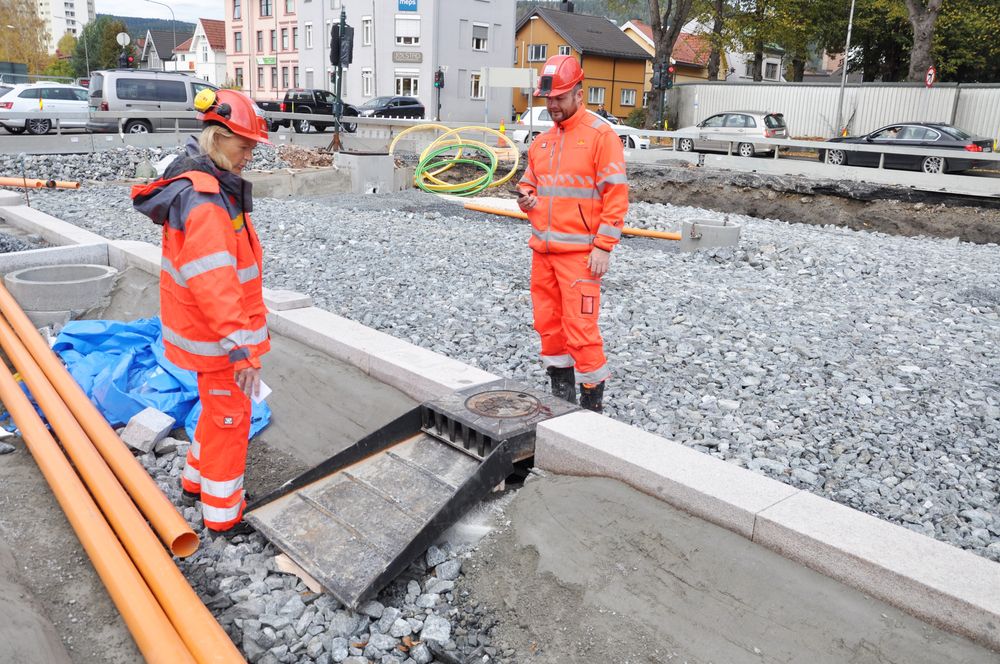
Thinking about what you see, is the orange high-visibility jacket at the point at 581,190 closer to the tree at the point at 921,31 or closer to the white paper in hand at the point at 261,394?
the white paper in hand at the point at 261,394

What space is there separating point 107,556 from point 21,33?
2819 inches

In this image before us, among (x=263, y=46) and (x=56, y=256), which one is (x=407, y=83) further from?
(x=56, y=256)

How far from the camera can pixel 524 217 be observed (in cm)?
1373

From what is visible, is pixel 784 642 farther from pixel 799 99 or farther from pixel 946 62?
pixel 946 62

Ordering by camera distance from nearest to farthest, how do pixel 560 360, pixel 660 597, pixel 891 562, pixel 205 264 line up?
pixel 891 562 < pixel 660 597 < pixel 205 264 < pixel 560 360

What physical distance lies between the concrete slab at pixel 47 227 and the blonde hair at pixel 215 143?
5.42m

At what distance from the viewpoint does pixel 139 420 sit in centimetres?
500

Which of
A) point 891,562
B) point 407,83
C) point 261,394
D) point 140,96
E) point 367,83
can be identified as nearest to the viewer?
point 891,562

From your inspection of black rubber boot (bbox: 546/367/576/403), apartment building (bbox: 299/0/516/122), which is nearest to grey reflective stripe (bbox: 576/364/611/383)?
black rubber boot (bbox: 546/367/576/403)

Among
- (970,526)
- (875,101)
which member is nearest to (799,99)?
(875,101)

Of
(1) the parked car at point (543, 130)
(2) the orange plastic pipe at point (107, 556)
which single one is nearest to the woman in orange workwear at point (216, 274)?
(2) the orange plastic pipe at point (107, 556)

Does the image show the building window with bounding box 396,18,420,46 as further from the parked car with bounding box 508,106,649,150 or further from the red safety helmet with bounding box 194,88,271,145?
the red safety helmet with bounding box 194,88,271,145

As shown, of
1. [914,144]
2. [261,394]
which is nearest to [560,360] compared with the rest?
[261,394]

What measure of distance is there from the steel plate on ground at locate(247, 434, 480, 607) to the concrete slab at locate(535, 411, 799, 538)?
0.44 metres
